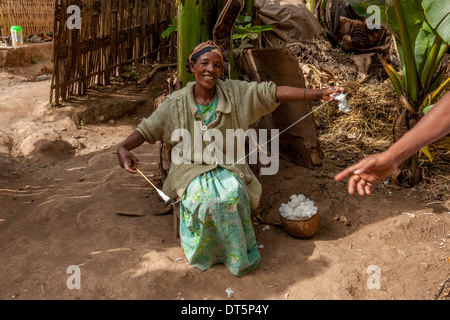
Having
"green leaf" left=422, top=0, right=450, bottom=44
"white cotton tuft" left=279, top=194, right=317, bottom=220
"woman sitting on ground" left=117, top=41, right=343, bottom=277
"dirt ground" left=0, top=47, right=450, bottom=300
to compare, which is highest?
"green leaf" left=422, top=0, right=450, bottom=44

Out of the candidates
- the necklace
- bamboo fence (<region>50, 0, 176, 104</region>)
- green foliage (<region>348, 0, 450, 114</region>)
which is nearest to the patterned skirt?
the necklace

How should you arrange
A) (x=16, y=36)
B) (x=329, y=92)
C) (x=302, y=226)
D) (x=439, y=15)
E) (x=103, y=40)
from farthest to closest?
(x=16, y=36)
(x=103, y=40)
(x=302, y=226)
(x=439, y=15)
(x=329, y=92)

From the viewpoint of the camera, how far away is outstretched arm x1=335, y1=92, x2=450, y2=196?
1.70 metres

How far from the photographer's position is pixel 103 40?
21.6 feet

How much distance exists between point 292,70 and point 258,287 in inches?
81.0

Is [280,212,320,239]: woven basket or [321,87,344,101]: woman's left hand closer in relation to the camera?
[321,87,344,101]: woman's left hand

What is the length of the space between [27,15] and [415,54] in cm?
865

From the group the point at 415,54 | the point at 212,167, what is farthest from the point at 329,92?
the point at 415,54

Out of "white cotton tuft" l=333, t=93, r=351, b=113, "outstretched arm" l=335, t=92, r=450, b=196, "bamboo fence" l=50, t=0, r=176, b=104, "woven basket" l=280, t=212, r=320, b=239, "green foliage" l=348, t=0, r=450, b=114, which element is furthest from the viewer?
"bamboo fence" l=50, t=0, r=176, b=104

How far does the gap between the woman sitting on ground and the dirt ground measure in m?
0.19

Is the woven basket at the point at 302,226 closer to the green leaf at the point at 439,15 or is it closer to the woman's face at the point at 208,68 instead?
the woman's face at the point at 208,68

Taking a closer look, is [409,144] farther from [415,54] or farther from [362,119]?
[362,119]

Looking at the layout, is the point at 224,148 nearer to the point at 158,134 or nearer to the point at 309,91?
the point at 158,134

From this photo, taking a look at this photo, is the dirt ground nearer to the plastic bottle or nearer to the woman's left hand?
the woman's left hand
